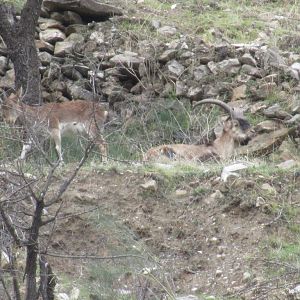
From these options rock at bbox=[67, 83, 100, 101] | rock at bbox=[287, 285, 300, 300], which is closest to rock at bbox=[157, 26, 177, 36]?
→ rock at bbox=[67, 83, 100, 101]

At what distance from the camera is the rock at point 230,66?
15398 millimetres

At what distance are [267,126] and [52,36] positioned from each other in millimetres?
4631

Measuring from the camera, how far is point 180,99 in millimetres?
15180

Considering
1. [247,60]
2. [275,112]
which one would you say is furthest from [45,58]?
[275,112]

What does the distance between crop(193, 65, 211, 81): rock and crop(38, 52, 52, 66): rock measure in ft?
7.66

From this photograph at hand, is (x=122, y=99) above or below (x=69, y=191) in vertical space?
below

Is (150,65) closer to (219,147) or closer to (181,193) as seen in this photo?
(219,147)

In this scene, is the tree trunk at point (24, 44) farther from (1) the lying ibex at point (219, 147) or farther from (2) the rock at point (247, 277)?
(2) the rock at point (247, 277)

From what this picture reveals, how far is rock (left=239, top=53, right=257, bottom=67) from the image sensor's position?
15.3m

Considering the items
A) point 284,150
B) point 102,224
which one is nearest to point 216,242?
point 102,224

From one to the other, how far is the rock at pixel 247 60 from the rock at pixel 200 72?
0.54m

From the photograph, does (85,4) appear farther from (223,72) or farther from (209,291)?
(209,291)

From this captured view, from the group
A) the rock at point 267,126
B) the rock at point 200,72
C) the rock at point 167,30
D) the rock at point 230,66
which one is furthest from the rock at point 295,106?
the rock at point 167,30

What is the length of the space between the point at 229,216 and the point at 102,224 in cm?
114
